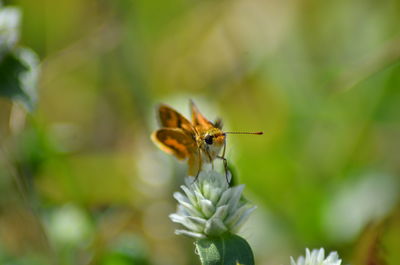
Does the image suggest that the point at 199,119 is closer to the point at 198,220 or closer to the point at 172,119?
the point at 172,119

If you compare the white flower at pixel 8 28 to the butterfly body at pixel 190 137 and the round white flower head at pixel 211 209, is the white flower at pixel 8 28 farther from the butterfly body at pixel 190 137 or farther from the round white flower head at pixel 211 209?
the round white flower head at pixel 211 209

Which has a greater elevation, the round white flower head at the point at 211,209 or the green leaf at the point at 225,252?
the round white flower head at the point at 211,209

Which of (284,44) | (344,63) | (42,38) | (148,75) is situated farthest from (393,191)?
(42,38)

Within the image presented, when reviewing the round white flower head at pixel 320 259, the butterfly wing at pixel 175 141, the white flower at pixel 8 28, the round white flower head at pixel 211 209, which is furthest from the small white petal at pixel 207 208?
the white flower at pixel 8 28

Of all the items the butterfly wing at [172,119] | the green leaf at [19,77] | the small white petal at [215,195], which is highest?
the green leaf at [19,77]

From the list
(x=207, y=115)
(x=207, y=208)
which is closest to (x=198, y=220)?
(x=207, y=208)

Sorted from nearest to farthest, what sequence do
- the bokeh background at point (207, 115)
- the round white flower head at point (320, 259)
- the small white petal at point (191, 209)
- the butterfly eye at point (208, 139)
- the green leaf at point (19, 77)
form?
1. the round white flower head at point (320, 259)
2. the small white petal at point (191, 209)
3. the butterfly eye at point (208, 139)
4. the green leaf at point (19, 77)
5. the bokeh background at point (207, 115)

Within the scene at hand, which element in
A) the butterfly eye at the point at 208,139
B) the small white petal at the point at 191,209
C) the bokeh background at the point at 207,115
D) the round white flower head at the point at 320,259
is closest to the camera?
the round white flower head at the point at 320,259

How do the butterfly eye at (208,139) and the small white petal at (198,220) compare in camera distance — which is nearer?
the small white petal at (198,220)
